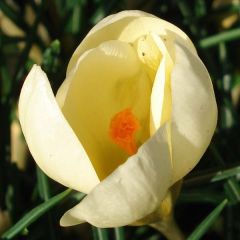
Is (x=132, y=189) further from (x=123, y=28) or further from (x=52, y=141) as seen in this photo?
(x=123, y=28)

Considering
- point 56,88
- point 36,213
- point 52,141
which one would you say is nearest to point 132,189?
point 52,141

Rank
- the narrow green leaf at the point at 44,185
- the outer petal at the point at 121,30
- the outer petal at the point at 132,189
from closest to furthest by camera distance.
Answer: the outer petal at the point at 132,189 < the outer petal at the point at 121,30 < the narrow green leaf at the point at 44,185

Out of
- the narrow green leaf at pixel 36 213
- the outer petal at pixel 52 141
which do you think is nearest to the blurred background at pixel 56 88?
the narrow green leaf at pixel 36 213

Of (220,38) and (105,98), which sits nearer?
(105,98)

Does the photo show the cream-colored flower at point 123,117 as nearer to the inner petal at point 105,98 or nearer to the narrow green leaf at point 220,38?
the inner petal at point 105,98

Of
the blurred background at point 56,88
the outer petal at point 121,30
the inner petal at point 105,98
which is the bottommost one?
the blurred background at point 56,88

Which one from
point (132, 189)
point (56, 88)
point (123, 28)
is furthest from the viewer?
point (56, 88)

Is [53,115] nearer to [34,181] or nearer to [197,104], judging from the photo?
[197,104]
